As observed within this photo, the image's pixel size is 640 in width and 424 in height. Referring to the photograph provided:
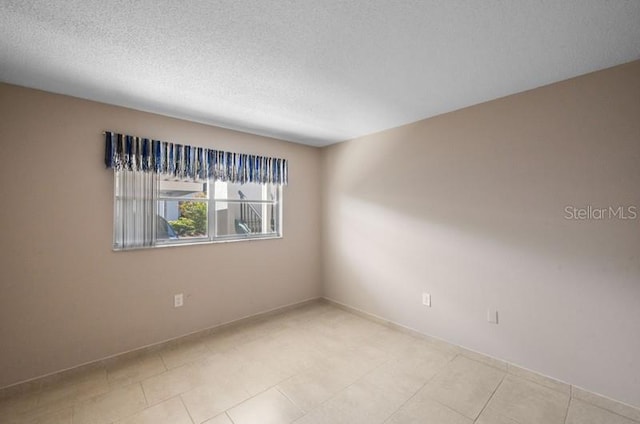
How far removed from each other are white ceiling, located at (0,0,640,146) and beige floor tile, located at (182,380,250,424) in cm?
235

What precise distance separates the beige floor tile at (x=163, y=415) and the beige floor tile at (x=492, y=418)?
190 centimetres

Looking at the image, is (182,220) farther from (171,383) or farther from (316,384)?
(316,384)

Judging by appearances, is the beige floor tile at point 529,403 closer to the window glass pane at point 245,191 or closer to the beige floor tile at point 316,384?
the beige floor tile at point 316,384

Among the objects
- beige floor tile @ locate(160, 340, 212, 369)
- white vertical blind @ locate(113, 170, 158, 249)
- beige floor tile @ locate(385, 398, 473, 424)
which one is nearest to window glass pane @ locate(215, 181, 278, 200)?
white vertical blind @ locate(113, 170, 158, 249)

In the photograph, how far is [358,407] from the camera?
1.91 meters

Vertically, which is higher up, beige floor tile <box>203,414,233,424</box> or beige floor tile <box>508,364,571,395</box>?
beige floor tile <box>508,364,571,395</box>

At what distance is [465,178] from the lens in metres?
2.63

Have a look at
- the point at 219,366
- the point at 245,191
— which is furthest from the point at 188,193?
the point at 219,366

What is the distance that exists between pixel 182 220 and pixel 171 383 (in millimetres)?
1528

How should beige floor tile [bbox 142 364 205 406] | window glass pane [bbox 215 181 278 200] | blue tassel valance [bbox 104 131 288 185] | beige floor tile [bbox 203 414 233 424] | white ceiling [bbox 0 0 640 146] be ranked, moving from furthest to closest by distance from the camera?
1. window glass pane [bbox 215 181 278 200]
2. blue tassel valance [bbox 104 131 288 185]
3. beige floor tile [bbox 142 364 205 406]
4. beige floor tile [bbox 203 414 233 424]
5. white ceiling [bbox 0 0 640 146]

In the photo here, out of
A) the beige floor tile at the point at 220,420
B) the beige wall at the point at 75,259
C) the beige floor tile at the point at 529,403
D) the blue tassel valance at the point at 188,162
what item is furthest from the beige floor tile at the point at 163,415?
the beige floor tile at the point at 529,403

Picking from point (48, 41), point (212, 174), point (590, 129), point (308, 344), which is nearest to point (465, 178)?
point (590, 129)

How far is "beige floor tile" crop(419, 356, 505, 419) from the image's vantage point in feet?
6.32

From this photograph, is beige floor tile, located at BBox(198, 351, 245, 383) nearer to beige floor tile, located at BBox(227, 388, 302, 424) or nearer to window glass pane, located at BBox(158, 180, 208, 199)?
beige floor tile, located at BBox(227, 388, 302, 424)
